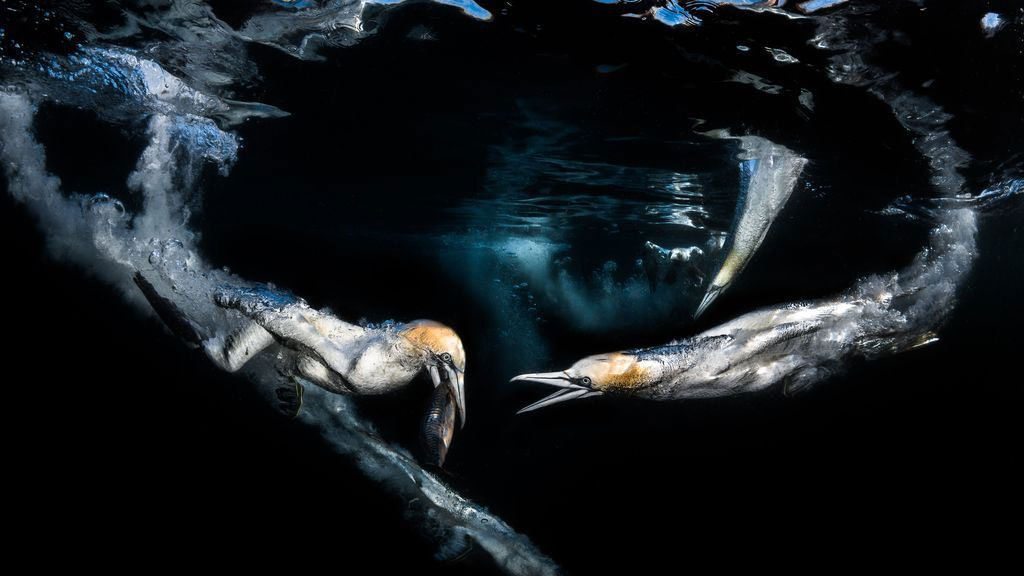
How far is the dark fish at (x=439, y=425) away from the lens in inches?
148

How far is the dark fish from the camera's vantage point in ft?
12.3

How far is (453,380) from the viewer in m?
3.84

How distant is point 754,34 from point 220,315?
644 centimetres

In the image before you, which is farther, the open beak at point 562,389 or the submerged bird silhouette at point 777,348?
the submerged bird silhouette at point 777,348

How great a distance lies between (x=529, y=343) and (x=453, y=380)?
41.5ft

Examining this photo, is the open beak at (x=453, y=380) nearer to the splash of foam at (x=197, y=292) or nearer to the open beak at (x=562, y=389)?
the open beak at (x=562, y=389)

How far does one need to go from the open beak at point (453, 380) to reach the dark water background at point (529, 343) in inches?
63.7

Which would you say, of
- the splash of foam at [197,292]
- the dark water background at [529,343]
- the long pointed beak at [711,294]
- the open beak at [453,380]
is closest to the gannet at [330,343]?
the open beak at [453,380]

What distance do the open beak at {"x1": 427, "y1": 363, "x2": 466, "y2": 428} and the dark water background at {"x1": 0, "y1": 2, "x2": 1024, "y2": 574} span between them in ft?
5.31

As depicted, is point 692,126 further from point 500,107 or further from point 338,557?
point 338,557

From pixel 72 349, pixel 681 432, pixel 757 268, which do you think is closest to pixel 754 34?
pixel 681 432

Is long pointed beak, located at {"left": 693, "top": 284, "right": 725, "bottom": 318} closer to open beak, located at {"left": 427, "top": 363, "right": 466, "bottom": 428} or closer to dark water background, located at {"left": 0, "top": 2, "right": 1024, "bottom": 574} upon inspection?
dark water background, located at {"left": 0, "top": 2, "right": 1024, "bottom": 574}

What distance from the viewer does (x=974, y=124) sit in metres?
5.99

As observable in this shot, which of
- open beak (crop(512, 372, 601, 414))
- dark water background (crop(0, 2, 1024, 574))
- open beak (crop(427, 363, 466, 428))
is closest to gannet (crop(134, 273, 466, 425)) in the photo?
open beak (crop(427, 363, 466, 428))
